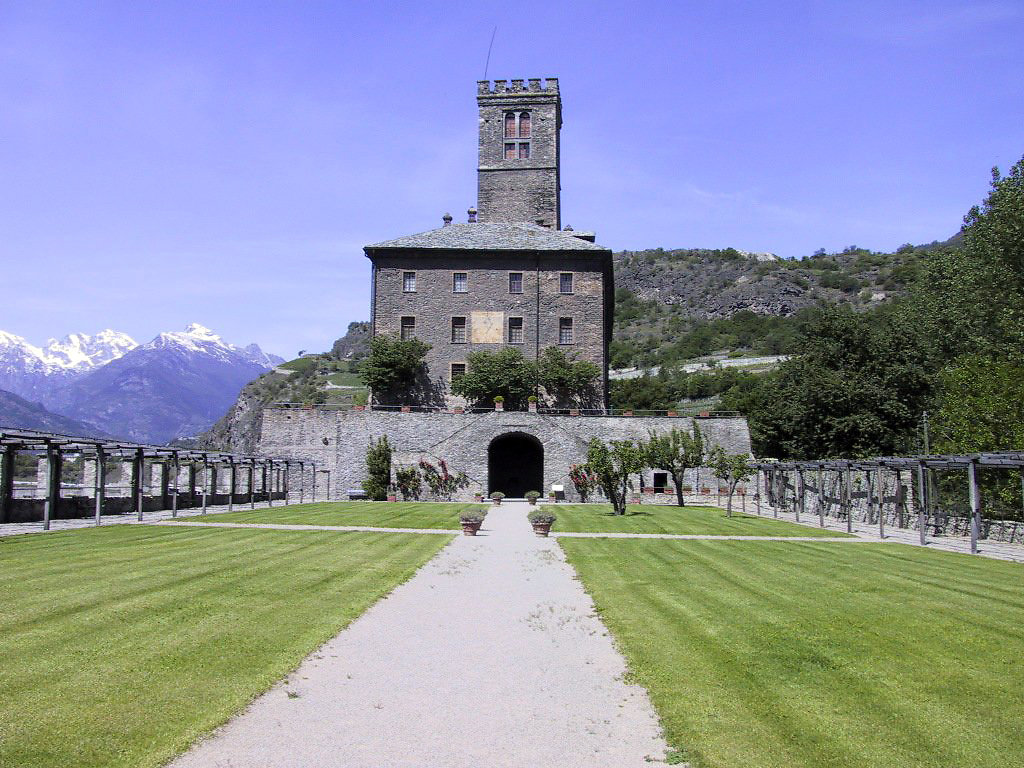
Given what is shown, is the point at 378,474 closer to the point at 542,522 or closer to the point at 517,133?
the point at 542,522

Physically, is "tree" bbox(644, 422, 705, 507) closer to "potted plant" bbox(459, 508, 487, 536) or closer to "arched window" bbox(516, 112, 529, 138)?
"potted plant" bbox(459, 508, 487, 536)

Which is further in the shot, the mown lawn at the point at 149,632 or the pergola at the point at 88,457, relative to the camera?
the pergola at the point at 88,457

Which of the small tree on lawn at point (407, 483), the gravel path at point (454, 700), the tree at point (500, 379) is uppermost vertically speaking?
the tree at point (500, 379)

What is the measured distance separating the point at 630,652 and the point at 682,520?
23.8m

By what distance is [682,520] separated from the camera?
3281 centimetres

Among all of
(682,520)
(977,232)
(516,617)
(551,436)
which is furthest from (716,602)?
(977,232)

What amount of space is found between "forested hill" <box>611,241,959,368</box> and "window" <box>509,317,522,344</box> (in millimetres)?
89329

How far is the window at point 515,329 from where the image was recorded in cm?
5728

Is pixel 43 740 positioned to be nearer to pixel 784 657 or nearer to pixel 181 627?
pixel 181 627

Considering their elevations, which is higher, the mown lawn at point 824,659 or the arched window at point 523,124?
the arched window at point 523,124

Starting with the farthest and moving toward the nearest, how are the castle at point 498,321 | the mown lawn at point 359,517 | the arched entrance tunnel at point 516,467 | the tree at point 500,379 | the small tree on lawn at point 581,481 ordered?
the arched entrance tunnel at point 516,467 < the tree at point 500,379 < the castle at point 498,321 < the small tree on lawn at point 581,481 < the mown lawn at point 359,517

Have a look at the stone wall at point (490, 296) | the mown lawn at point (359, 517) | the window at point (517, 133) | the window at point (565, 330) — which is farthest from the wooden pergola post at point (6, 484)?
the window at point (517, 133)

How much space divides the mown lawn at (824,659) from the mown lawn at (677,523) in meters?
9.87

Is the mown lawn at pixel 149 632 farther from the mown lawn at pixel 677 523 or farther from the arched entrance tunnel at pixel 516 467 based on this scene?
the arched entrance tunnel at pixel 516 467
